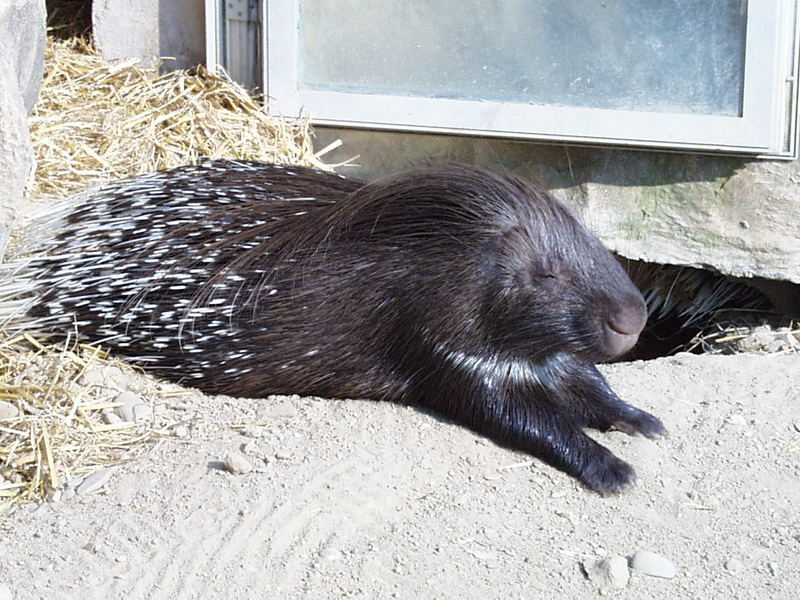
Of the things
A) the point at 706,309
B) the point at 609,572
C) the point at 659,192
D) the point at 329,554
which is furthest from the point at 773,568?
the point at 706,309

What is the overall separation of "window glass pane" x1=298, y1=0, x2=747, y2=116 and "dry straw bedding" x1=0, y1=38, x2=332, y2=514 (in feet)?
1.21

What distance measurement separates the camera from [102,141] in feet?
13.3

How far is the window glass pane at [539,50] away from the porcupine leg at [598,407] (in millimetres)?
1228

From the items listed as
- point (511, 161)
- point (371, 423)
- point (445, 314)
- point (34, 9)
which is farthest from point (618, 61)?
point (34, 9)

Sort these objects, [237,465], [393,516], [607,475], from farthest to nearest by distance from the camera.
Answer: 1. [607,475]
2. [237,465]
3. [393,516]

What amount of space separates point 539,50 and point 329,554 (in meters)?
2.25

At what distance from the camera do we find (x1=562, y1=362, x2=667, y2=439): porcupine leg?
3195 mm

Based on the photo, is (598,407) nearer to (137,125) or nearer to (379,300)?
(379,300)

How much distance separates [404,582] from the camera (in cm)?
239

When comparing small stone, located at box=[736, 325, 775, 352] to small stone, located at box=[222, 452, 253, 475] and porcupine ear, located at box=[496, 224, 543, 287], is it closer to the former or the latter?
porcupine ear, located at box=[496, 224, 543, 287]

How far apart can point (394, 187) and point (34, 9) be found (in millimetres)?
1226

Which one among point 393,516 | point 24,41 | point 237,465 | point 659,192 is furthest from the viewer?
point 659,192

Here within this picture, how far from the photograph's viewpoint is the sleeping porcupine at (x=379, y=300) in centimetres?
306

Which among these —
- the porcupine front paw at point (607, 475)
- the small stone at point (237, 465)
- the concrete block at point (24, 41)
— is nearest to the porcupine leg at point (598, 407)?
the porcupine front paw at point (607, 475)
